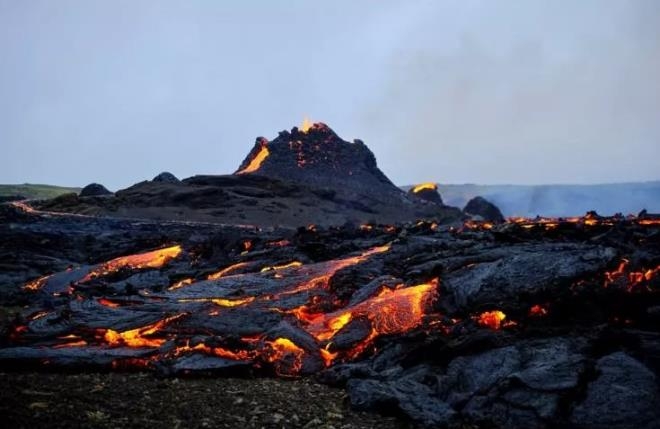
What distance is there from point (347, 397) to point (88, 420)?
168 inches

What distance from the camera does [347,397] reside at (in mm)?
9680

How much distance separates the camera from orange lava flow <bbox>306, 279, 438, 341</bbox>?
13211mm

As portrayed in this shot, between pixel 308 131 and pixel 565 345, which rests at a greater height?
pixel 308 131

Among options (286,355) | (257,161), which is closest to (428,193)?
(257,161)

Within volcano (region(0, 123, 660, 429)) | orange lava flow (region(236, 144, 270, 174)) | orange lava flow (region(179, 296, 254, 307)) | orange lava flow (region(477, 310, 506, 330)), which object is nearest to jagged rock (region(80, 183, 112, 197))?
orange lava flow (region(236, 144, 270, 174))

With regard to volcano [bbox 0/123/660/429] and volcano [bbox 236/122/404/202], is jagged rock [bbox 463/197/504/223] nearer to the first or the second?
volcano [bbox 236/122/404/202]

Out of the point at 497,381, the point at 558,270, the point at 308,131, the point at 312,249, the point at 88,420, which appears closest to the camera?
the point at 88,420

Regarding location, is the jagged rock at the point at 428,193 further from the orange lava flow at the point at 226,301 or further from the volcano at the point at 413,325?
the orange lava flow at the point at 226,301

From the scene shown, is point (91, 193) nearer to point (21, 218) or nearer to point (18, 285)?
point (21, 218)

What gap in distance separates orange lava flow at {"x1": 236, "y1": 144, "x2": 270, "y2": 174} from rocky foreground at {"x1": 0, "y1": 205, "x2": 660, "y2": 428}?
6921 cm

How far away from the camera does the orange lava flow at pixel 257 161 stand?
8910 centimetres

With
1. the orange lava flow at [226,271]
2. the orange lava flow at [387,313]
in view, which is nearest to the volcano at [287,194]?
the orange lava flow at [226,271]

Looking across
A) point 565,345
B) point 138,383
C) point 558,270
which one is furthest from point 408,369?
point 138,383

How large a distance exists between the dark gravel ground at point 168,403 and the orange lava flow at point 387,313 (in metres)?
2.91
